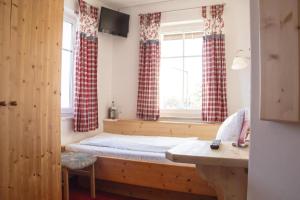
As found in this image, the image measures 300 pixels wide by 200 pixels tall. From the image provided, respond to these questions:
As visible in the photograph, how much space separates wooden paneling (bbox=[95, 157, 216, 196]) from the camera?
7.79 feet

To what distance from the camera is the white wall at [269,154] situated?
3.18 ft

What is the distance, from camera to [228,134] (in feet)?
7.27

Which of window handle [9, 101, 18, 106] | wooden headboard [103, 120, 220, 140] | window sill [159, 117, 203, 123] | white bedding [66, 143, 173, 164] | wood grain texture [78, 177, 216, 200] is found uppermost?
window handle [9, 101, 18, 106]

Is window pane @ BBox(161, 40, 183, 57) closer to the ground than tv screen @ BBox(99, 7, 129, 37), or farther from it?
closer to the ground

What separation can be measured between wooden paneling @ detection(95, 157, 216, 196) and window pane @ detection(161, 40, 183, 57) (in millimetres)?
1867

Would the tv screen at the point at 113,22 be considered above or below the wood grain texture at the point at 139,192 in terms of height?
above

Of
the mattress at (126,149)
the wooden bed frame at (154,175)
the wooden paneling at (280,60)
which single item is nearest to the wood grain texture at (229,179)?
the wooden paneling at (280,60)

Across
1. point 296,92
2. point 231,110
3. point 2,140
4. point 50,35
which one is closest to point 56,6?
point 50,35

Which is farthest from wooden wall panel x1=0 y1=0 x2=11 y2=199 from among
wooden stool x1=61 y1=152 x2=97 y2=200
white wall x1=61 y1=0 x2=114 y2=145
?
white wall x1=61 y1=0 x2=114 y2=145

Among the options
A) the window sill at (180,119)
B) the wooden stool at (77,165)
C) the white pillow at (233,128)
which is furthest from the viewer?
the window sill at (180,119)

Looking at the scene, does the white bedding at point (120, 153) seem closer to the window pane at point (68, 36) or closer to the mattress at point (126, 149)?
the mattress at point (126, 149)

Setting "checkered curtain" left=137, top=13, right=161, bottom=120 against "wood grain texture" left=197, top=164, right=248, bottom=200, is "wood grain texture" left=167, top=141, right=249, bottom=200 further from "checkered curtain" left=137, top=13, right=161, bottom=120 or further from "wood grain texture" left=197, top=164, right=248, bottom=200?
"checkered curtain" left=137, top=13, right=161, bottom=120

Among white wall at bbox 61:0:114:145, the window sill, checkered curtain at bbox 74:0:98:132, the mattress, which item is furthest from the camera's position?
white wall at bbox 61:0:114:145

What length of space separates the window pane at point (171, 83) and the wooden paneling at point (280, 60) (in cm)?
285
